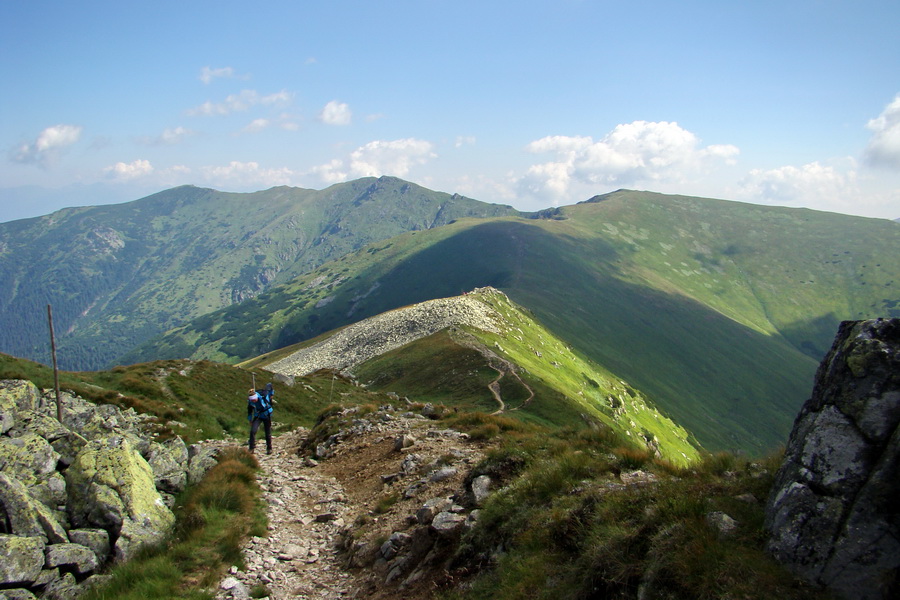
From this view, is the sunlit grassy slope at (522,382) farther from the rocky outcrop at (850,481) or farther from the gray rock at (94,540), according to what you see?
the rocky outcrop at (850,481)

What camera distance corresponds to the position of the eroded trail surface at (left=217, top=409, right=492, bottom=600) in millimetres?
11961

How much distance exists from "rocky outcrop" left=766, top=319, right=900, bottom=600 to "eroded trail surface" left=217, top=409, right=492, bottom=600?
7226mm

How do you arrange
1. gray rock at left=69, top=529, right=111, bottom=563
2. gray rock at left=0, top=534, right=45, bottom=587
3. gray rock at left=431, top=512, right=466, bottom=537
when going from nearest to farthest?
gray rock at left=0, top=534, right=45, bottom=587
gray rock at left=69, top=529, right=111, bottom=563
gray rock at left=431, top=512, right=466, bottom=537

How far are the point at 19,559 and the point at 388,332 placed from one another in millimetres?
104348

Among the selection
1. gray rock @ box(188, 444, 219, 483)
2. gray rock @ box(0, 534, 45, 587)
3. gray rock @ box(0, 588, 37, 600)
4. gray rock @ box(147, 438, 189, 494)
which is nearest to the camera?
gray rock @ box(0, 588, 37, 600)

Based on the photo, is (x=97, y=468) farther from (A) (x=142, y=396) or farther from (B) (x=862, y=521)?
(A) (x=142, y=396)

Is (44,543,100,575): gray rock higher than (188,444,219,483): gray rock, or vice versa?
(44,543,100,575): gray rock

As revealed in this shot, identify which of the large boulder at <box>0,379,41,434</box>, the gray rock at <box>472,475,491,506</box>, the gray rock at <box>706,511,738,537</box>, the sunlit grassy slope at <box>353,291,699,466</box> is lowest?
the sunlit grassy slope at <box>353,291,699,466</box>

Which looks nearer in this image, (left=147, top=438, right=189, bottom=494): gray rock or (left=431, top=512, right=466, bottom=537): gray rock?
(left=431, top=512, right=466, bottom=537): gray rock

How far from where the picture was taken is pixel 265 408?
25.7 m

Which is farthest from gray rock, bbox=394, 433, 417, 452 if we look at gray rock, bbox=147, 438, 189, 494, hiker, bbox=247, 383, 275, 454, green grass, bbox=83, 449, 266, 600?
gray rock, bbox=147, 438, 189, 494

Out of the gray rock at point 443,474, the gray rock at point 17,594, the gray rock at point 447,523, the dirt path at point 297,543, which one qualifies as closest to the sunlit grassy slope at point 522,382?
the dirt path at point 297,543

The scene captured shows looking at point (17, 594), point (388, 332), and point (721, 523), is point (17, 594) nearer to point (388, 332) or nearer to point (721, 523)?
point (721, 523)

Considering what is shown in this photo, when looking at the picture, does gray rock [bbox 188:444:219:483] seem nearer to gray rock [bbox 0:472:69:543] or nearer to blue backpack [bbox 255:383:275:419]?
blue backpack [bbox 255:383:275:419]
